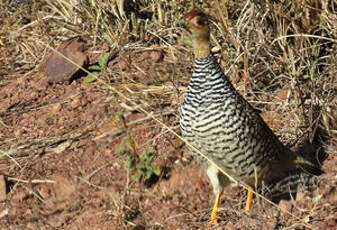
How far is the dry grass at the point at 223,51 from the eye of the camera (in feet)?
11.9

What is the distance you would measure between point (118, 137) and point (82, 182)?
45 cm

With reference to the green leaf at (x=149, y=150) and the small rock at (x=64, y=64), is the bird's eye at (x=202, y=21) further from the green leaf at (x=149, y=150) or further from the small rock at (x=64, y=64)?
the small rock at (x=64, y=64)

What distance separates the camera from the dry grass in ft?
11.9

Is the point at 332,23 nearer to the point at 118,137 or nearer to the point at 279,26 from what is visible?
the point at 279,26

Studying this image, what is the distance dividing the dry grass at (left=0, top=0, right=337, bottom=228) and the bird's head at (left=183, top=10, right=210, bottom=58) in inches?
34.9

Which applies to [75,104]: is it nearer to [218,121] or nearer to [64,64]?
[64,64]

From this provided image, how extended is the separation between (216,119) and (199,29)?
18.0 inches

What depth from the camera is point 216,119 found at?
9.07 ft

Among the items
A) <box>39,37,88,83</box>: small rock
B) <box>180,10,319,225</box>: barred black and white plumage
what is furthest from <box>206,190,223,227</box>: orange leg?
<box>39,37,88,83</box>: small rock

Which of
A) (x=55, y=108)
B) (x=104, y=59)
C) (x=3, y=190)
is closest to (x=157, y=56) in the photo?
(x=104, y=59)

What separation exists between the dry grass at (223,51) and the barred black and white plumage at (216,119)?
41cm

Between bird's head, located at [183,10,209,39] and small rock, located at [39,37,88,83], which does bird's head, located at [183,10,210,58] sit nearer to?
bird's head, located at [183,10,209,39]

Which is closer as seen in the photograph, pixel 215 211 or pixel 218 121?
pixel 218 121

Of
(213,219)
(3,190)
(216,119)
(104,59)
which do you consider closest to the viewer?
(216,119)
